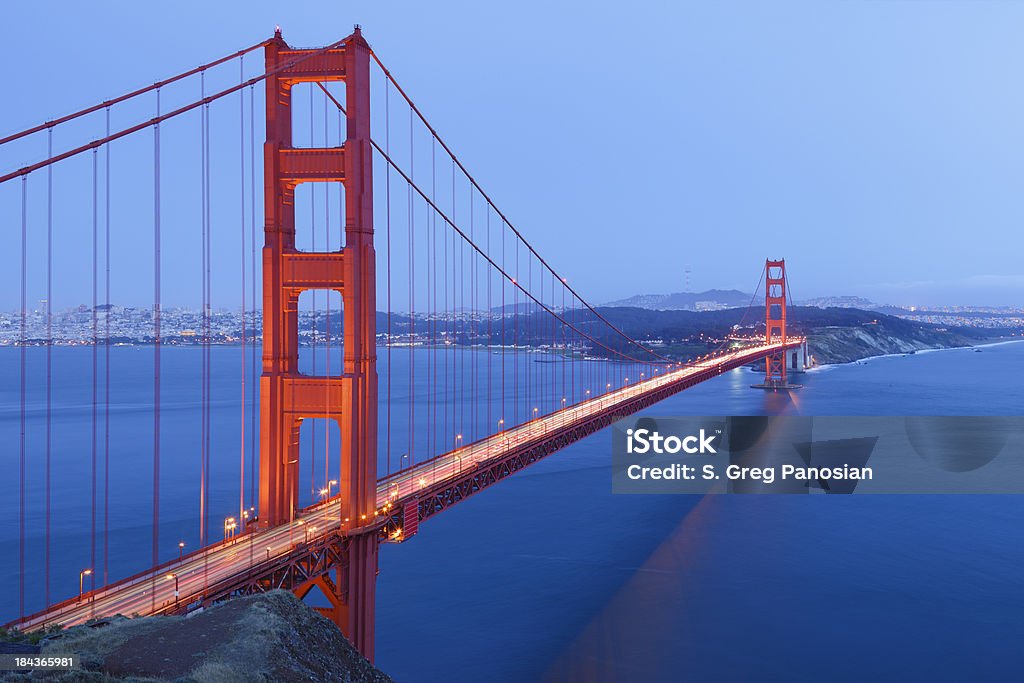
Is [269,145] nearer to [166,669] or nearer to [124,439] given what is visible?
[166,669]

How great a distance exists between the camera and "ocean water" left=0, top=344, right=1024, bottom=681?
17562mm

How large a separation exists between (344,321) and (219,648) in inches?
266

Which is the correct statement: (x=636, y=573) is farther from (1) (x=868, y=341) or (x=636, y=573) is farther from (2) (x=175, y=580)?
(1) (x=868, y=341)

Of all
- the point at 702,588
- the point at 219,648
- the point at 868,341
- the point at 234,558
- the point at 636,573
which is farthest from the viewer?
the point at 868,341

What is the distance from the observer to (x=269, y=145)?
14406 mm

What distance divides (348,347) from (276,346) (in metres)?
1.36

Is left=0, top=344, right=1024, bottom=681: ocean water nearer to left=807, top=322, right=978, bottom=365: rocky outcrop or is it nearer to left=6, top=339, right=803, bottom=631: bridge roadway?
left=6, top=339, right=803, bottom=631: bridge roadway

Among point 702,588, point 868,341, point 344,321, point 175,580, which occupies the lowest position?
point 702,588

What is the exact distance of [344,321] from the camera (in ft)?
47.3

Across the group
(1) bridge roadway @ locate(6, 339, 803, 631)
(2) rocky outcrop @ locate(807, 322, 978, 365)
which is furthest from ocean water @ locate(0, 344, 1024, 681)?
(2) rocky outcrop @ locate(807, 322, 978, 365)

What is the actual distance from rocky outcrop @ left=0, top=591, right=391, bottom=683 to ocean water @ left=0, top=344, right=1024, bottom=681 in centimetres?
656

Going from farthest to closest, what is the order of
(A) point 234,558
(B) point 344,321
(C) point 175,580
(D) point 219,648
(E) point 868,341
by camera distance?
1. (E) point 868,341
2. (B) point 344,321
3. (A) point 234,558
4. (C) point 175,580
5. (D) point 219,648

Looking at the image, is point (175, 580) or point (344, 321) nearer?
point (175, 580)

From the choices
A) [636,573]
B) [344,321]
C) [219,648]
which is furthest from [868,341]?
[219,648]
